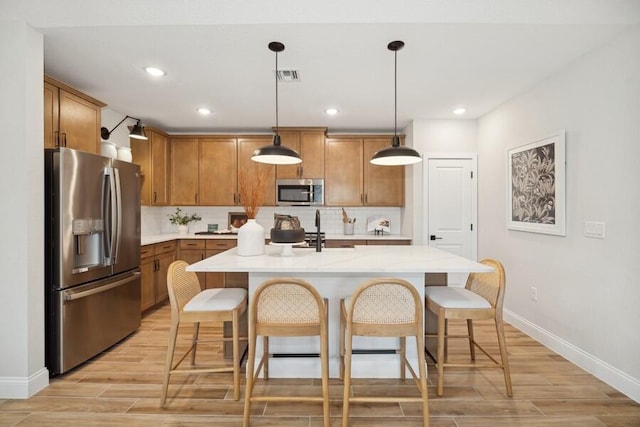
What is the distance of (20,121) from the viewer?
2.22 metres

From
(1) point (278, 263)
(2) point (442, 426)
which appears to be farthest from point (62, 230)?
(2) point (442, 426)

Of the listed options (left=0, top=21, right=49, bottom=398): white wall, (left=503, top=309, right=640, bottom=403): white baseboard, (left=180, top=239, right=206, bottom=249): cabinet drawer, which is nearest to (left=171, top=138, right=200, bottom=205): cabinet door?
(left=180, top=239, right=206, bottom=249): cabinet drawer

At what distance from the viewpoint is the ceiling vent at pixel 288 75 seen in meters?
2.99

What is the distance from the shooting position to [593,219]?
101 inches

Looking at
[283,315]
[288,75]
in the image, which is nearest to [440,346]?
[283,315]

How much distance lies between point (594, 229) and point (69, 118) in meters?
4.42

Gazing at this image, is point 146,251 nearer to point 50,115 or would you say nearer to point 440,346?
point 50,115

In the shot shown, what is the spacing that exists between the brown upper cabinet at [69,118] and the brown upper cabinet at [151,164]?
1247mm

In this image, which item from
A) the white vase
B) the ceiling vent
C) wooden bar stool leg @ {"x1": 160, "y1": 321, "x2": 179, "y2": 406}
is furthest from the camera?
the ceiling vent

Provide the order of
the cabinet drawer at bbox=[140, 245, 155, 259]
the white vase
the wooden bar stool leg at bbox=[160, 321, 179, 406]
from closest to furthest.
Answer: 1. the wooden bar stool leg at bbox=[160, 321, 179, 406]
2. the white vase
3. the cabinet drawer at bbox=[140, 245, 155, 259]

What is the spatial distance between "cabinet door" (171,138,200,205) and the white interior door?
3360 mm

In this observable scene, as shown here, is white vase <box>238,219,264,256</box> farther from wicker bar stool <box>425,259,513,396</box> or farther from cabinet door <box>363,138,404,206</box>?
cabinet door <box>363,138,404,206</box>

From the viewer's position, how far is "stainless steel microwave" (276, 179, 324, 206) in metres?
4.86

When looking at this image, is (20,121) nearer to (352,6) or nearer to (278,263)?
(278,263)
